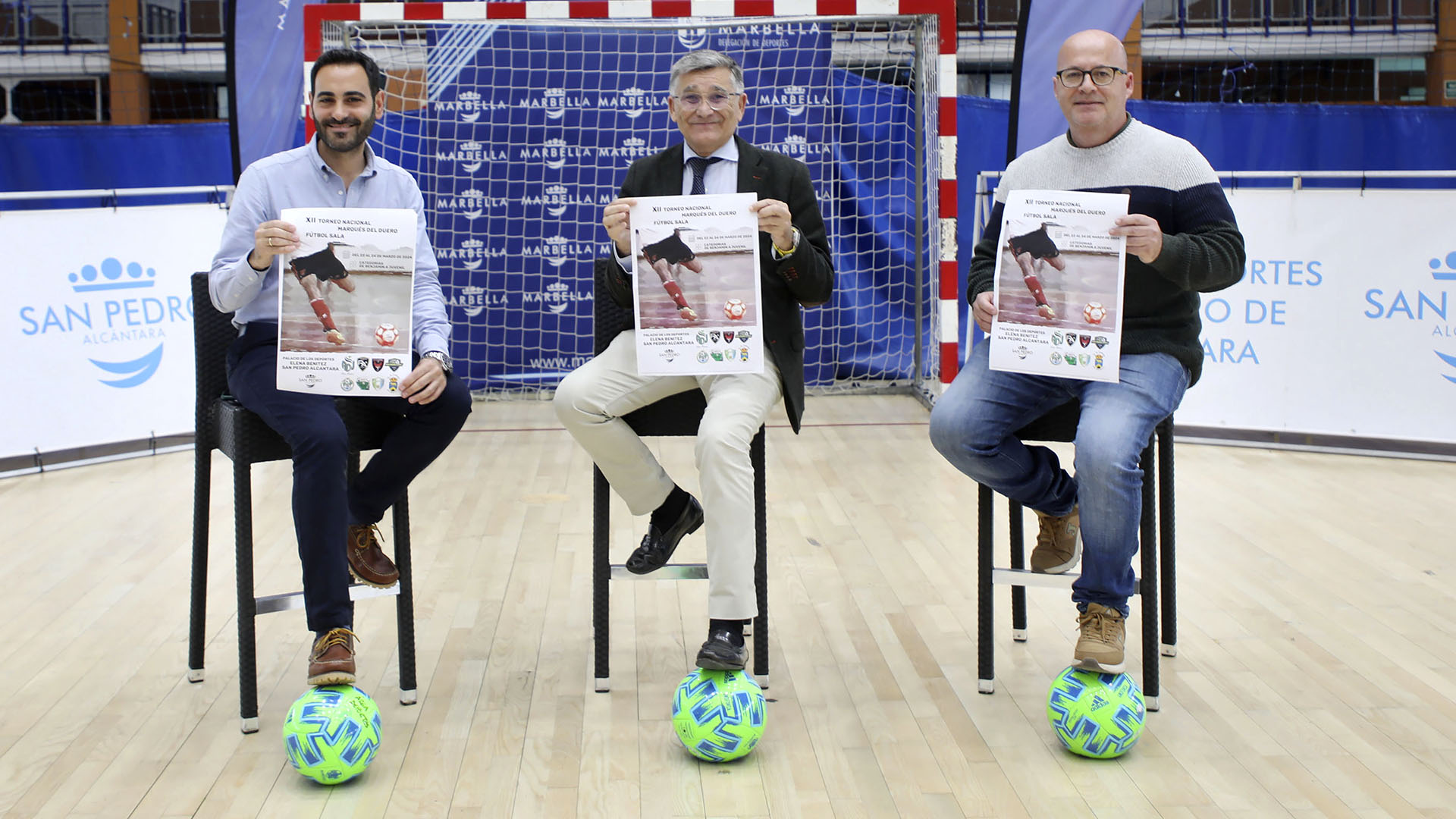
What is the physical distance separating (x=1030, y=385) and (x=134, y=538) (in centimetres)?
274

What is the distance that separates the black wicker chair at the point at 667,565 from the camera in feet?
8.07

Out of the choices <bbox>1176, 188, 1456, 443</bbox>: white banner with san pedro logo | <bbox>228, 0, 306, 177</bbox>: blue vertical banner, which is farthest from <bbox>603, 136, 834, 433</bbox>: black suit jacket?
<bbox>228, 0, 306, 177</bbox>: blue vertical banner

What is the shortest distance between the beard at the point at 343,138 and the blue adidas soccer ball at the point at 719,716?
1263mm

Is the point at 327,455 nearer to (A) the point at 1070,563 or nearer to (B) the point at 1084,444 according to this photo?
(B) the point at 1084,444

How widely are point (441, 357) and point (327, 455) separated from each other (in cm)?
35

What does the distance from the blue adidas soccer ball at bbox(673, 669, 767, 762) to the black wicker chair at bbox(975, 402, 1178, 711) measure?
54 centimetres

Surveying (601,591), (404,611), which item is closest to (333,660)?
(404,611)

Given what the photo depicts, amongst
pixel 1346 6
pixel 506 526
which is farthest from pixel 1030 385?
pixel 1346 6

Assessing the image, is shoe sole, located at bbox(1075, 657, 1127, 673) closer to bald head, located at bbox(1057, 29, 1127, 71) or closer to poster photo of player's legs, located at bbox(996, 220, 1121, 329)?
poster photo of player's legs, located at bbox(996, 220, 1121, 329)

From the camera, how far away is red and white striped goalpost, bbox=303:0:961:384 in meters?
4.88

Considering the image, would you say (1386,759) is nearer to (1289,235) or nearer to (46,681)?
(46,681)

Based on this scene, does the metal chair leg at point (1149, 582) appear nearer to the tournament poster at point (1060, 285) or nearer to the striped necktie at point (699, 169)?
the tournament poster at point (1060, 285)

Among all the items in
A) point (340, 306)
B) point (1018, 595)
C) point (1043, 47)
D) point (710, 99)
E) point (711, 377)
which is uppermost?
point (1043, 47)

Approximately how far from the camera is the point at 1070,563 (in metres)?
A: 2.52
